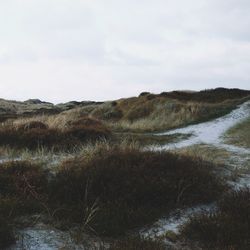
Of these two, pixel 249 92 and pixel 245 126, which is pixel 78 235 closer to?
pixel 245 126

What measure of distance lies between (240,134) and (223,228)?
14969mm

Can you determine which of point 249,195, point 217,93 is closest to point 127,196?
point 249,195

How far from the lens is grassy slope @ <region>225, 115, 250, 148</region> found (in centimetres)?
1829

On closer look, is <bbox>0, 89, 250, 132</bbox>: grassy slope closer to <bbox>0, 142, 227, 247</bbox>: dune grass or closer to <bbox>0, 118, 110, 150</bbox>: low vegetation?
<bbox>0, 118, 110, 150</bbox>: low vegetation

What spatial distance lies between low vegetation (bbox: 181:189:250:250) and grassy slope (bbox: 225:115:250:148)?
9.83 m

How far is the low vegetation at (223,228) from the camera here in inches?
254

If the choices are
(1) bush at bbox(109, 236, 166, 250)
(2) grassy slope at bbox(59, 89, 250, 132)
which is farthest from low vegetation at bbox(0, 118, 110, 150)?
(1) bush at bbox(109, 236, 166, 250)

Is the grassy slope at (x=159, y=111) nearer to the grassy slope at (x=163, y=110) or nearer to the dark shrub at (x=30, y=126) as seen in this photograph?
the grassy slope at (x=163, y=110)

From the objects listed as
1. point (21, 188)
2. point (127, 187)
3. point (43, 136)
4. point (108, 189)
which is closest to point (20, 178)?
point (21, 188)

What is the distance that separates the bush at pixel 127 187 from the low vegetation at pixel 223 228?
761 mm

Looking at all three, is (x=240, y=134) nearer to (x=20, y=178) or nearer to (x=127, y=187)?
(x=127, y=187)

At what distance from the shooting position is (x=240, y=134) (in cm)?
2114

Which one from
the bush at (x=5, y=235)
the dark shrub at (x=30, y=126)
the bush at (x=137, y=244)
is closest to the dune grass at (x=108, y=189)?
the bush at (x=5, y=235)

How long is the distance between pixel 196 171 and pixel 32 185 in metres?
3.36
